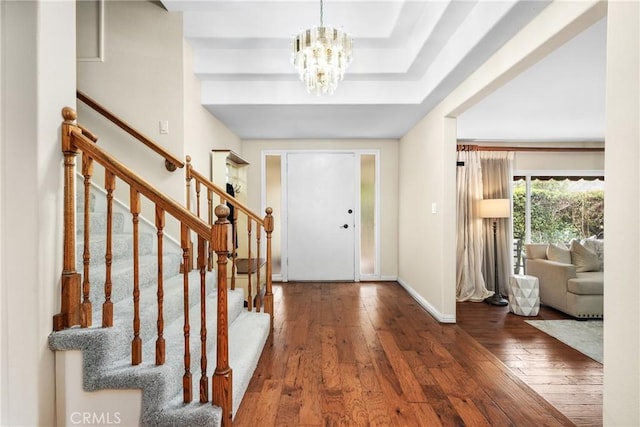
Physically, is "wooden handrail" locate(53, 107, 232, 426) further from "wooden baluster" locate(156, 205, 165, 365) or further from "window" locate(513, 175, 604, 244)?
"window" locate(513, 175, 604, 244)

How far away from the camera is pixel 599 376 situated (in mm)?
2350

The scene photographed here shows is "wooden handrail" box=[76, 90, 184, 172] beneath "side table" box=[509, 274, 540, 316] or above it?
above

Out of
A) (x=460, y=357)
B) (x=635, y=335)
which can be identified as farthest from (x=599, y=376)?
(x=635, y=335)

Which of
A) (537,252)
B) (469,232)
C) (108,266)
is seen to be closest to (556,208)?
→ (537,252)

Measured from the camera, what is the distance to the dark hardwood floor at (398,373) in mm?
1892

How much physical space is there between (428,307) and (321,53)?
2.91 m

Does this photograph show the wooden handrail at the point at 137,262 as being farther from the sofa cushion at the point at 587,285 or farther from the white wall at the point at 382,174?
the sofa cushion at the point at 587,285

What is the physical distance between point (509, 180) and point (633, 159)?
3868 millimetres

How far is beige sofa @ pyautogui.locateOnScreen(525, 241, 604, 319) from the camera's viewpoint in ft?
11.8

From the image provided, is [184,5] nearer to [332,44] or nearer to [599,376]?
[332,44]

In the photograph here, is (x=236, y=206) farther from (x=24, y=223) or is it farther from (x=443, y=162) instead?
(x=443, y=162)

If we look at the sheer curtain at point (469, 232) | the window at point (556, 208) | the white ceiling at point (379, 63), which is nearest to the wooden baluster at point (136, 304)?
the white ceiling at point (379, 63)

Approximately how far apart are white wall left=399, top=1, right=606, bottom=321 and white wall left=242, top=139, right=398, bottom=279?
0.56 ft

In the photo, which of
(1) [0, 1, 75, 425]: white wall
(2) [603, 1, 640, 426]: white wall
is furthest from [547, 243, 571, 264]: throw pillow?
(1) [0, 1, 75, 425]: white wall
